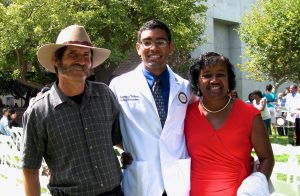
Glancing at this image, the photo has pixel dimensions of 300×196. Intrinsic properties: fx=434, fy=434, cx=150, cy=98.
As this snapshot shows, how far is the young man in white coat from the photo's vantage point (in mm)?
2863

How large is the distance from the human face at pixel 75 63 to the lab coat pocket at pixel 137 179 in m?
0.69

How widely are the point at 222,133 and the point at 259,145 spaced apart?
25cm

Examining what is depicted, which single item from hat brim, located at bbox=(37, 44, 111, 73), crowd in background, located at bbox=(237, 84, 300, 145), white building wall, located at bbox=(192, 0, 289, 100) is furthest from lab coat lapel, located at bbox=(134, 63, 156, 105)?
white building wall, located at bbox=(192, 0, 289, 100)

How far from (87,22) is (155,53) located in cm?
1015

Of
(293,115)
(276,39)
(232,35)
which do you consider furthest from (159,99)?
(232,35)

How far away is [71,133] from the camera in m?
2.62

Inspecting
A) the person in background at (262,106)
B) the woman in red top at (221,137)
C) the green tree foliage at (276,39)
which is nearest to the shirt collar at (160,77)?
the woman in red top at (221,137)

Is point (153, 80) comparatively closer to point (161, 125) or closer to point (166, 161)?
point (161, 125)

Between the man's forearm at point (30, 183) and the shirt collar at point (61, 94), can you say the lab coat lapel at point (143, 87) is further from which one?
the man's forearm at point (30, 183)

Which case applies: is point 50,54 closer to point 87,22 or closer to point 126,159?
point 126,159

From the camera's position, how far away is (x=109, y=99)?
2.87 metres

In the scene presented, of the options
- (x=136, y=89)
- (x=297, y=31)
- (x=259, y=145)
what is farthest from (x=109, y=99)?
(x=297, y=31)

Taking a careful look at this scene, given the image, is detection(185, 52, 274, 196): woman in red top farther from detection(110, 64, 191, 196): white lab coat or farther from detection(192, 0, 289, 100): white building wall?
detection(192, 0, 289, 100): white building wall

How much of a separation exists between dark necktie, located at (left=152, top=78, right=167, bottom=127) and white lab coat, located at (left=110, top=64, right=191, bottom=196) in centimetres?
5
